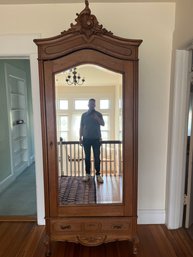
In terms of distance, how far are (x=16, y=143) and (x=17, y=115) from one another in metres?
0.63

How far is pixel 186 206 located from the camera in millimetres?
2377

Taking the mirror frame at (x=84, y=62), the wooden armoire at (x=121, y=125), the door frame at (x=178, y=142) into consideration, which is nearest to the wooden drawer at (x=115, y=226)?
the wooden armoire at (x=121, y=125)

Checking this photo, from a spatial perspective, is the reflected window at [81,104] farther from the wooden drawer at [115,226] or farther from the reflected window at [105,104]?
the wooden drawer at [115,226]

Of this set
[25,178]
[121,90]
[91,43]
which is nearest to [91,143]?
[121,90]

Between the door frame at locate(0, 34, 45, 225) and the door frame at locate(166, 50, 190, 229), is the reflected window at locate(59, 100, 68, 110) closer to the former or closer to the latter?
the door frame at locate(0, 34, 45, 225)

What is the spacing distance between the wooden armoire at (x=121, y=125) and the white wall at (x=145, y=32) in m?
0.58

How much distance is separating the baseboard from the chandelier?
169 cm

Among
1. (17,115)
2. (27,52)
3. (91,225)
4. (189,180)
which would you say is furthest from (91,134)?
(17,115)

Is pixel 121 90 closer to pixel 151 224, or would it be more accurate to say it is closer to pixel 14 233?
pixel 151 224

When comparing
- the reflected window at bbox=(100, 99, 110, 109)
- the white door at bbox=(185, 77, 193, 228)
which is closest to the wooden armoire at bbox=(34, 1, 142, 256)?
the reflected window at bbox=(100, 99, 110, 109)

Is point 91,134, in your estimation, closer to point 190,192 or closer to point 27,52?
point 27,52

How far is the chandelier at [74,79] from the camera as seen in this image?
1775 millimetres

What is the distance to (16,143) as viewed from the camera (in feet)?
14.5

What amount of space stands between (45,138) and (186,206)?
1806mm
